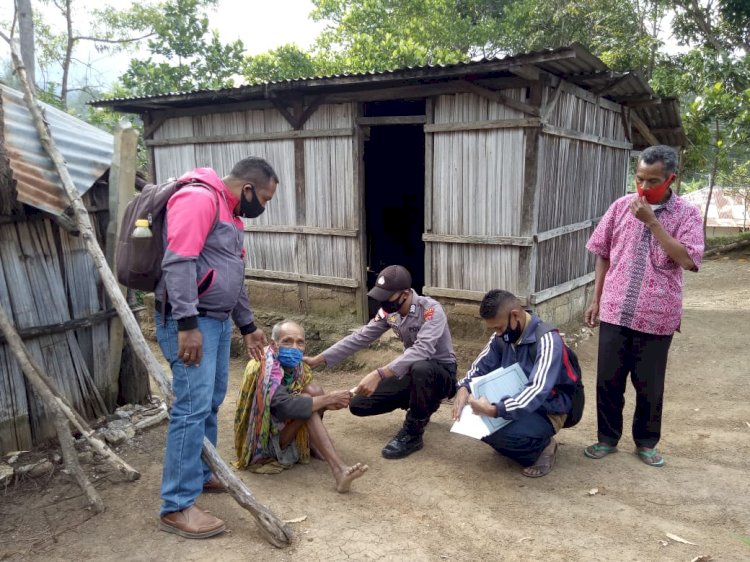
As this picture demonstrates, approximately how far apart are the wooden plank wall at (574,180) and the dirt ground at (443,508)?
2.57 meters

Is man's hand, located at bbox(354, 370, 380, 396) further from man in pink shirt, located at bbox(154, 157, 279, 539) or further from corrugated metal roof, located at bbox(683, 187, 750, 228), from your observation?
corrugated metal roof, located at bbox(683, 187, 750, 228)

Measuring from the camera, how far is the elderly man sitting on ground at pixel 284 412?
3496 mm

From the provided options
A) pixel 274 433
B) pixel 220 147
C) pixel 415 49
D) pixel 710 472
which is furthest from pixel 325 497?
pixel 415 49

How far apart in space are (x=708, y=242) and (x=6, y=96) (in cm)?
1746

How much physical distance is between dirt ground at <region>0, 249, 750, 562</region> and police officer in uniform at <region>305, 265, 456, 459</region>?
0.25 metres

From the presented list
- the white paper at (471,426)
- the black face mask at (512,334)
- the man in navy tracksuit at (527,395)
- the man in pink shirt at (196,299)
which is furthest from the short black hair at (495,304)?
the man in pink shirt at (196,299)

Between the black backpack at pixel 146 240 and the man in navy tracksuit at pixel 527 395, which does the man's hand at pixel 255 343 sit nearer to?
the black backpack at pixel 146 240

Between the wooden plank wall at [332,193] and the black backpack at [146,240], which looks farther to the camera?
the wooden plank wall at [332,193]

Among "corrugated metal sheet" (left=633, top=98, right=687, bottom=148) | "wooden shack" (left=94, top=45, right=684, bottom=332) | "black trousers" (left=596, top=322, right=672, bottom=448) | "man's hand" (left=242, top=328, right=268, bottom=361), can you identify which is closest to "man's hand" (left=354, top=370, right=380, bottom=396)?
"man's hand" (left=242, top=328, right=268, bottom=361)

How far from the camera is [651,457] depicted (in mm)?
3834

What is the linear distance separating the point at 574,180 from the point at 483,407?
14.5 ft

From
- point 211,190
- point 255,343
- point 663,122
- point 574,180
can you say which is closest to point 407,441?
point 255,343

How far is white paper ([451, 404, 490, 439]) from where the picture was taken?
357 centimetres

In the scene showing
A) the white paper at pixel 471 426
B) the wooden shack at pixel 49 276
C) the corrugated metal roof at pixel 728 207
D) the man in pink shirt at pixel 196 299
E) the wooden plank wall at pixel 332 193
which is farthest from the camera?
the corrugated metal roof at pixel 728 207
